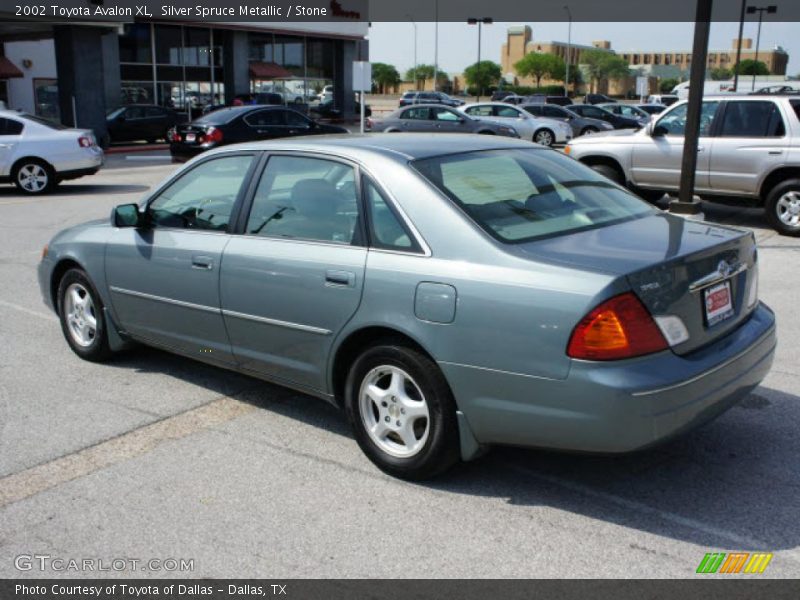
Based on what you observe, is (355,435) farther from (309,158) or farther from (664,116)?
(664,116)

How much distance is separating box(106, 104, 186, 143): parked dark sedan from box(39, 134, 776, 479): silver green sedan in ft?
85.3

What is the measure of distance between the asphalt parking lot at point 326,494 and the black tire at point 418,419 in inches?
4.7

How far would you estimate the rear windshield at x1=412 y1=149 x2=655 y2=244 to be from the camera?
13.1 ft

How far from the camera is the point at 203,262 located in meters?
4.81

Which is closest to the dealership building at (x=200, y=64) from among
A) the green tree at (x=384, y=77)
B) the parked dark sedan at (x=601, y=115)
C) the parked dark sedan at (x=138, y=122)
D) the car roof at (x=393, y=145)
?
the parked dark sedan at (x=138, y=122)

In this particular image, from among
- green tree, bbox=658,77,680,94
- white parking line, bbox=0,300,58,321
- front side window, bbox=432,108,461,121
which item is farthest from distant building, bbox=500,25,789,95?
white parking line, bbox=0,300,58,321

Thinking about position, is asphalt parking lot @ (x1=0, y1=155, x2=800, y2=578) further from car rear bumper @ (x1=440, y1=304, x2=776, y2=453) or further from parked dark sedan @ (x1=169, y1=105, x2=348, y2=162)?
parked dark sedan @ (x1=169, y1=105, x2=348, y2=162)

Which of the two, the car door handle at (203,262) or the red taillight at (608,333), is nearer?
the red taillight at (608,333)

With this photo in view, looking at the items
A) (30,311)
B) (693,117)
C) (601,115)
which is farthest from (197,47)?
(30,311)

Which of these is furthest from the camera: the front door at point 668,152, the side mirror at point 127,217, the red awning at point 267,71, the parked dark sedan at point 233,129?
the red awning at point 267,71

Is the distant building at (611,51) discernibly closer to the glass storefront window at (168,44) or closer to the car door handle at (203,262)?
the glass storefront window at (168,44)

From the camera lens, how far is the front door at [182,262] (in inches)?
190

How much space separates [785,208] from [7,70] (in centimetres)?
3619

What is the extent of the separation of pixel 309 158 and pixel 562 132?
2461 cm
